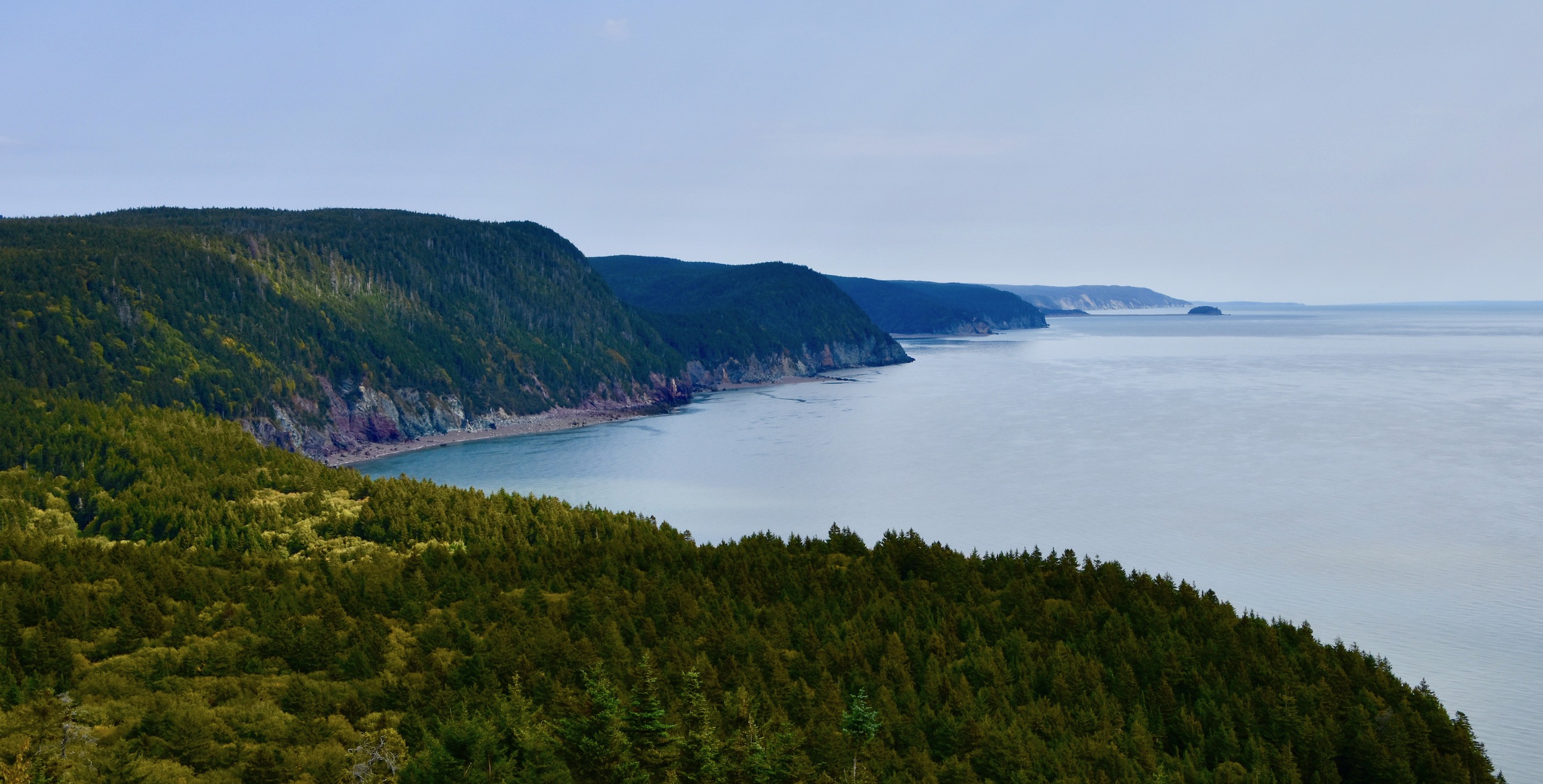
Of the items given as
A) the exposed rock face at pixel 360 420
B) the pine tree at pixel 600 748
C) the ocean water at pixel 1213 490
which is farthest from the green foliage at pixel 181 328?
the pine tree at pixel 600 748

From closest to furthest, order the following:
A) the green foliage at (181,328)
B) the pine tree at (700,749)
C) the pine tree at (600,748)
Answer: the pine tree at (600,748)
the pine tree at (700,749)
the green foliage at (181,328)

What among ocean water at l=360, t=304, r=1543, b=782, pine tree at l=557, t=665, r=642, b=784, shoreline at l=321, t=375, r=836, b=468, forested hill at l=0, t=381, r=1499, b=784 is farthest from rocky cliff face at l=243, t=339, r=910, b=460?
pine tree at l=557, t=665, r=642, b=784

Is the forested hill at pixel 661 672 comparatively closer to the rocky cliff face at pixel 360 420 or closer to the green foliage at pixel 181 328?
the green foliage at pixel 181 328

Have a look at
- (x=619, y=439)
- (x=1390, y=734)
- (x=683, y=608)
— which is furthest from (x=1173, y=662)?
(x=619, y=439)

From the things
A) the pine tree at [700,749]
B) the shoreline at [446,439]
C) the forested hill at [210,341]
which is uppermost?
the forested hill at [210,341]

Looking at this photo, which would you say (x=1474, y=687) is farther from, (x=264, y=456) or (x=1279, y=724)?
(x=264, y=456)

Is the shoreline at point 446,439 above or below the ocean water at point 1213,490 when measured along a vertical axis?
above
